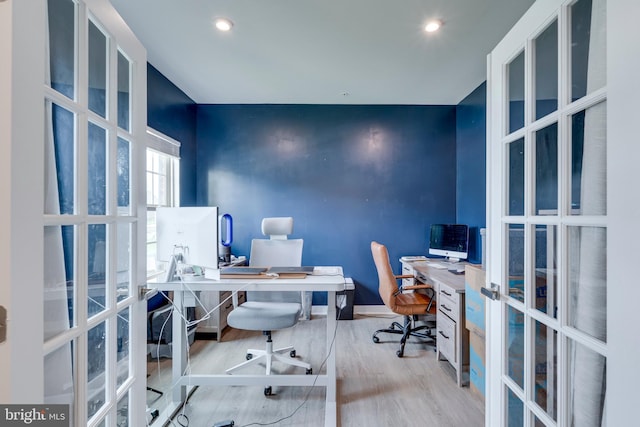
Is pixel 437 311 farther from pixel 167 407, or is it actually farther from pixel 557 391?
pixel 167 407

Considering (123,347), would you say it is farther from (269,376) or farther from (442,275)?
(442,275)

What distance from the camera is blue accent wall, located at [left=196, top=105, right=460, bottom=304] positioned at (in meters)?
3.60

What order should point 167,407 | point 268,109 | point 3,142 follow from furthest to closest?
point 268,109 → point 167,407 → point 3,142

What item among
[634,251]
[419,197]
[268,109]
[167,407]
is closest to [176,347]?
[167,407]

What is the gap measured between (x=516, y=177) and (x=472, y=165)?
2.40m

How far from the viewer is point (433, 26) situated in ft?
6.75

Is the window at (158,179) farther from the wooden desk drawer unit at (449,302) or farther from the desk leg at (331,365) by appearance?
the wooden desk drawer unit at (449,302)

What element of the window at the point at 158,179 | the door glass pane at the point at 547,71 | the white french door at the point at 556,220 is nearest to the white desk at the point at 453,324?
the white french door at the point at 556,220

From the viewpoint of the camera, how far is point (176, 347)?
1864 millimetres

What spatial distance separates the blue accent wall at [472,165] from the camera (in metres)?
2.96

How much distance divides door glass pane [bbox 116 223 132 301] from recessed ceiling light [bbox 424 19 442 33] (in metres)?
2.35

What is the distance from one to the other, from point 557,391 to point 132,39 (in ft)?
6.58

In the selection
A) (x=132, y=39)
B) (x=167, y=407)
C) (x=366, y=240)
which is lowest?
(x=167, y=407)

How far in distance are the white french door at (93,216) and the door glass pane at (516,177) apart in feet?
4.99
